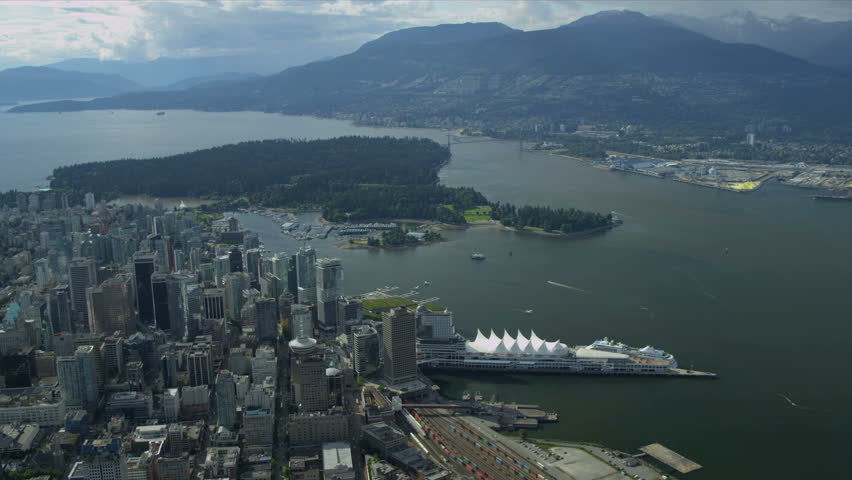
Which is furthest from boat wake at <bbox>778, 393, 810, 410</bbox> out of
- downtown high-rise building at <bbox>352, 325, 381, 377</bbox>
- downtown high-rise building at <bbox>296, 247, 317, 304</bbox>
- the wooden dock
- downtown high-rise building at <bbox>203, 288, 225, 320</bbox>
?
downtown high-rise building at <bbox>203, 288, 225, 320</bbox>

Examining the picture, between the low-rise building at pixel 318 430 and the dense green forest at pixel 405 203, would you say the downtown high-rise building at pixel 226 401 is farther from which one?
the dense green forest at pixel 405 203

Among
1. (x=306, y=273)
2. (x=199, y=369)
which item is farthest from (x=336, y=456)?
(x=306, y=273)

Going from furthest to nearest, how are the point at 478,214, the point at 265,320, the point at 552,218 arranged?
the point at 478,214 < the point at 552,218 < the point at 265,320

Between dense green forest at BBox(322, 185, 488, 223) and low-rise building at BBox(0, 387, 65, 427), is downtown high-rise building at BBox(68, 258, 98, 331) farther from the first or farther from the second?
dense green forest at BBox(322, 185, 488, 223)

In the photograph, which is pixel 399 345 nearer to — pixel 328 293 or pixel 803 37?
pixel 328 293

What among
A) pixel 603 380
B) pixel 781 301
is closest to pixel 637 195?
pixel 781 301

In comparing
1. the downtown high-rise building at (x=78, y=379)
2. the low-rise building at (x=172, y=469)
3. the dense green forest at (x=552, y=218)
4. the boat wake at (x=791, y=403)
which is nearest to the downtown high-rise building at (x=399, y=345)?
the low-rise building at (x=172, y=469)
